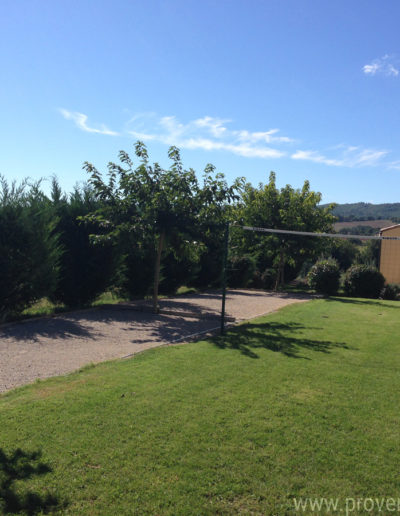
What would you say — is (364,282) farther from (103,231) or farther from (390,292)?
(103,231)

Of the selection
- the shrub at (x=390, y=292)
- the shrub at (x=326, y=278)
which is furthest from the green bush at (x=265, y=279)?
the shrub at (x=390, y=292)

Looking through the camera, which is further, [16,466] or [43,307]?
[43,307]

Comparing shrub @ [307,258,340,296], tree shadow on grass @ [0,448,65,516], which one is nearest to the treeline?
tree shadow on grass @ [0,448,65,516]

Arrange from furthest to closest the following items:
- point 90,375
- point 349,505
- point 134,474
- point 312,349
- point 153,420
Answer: point 312,349
point 90,375
point 153,420
point 134,474
point 349,505

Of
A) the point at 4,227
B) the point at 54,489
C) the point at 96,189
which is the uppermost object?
the point at 96,189

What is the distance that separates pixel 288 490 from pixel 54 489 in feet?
6.02

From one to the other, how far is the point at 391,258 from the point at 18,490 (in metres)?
31.7

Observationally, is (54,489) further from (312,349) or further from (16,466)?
(312,349)

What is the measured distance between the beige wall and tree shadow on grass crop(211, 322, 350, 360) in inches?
898

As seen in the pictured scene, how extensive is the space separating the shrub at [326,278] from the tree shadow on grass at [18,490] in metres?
19.6

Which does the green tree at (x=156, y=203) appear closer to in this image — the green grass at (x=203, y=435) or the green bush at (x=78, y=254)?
the green bush at (x=78, y=254)

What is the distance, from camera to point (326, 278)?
2142 cm

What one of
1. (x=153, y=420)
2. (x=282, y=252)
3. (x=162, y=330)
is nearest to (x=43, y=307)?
(x=162, y=330)

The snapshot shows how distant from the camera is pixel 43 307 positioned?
13.6 meters
